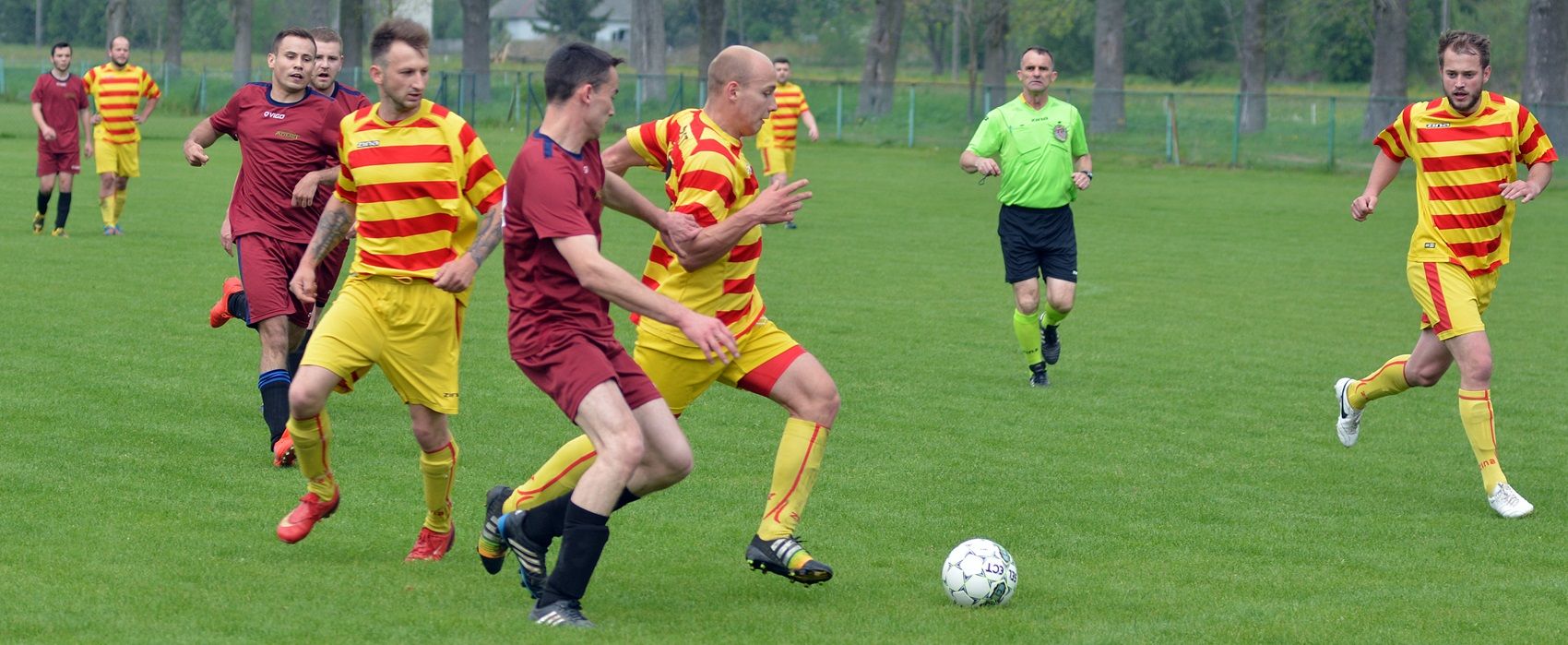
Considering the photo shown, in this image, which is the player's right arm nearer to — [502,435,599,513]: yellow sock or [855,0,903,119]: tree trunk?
[502,435,599,513]: yellow sock

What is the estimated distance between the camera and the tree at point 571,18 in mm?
108562

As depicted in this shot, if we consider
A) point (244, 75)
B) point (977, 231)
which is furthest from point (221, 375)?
point (244, 75)

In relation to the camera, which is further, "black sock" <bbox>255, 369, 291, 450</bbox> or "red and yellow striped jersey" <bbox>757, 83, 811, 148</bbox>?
"red and yellow striped jersey" <bbox>757, 83, 811, 148</bbox>

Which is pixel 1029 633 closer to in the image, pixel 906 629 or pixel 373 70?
pixel 906 629

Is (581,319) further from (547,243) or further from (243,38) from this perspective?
(243,38)

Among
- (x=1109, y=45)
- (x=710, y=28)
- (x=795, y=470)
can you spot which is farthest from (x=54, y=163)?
(x=1109, y=45)

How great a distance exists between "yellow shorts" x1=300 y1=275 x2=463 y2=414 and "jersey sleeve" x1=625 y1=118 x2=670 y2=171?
876 mm

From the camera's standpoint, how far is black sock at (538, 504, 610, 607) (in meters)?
5.08

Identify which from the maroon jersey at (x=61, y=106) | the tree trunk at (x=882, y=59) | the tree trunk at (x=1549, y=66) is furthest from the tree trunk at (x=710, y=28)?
the maroon jersey at (x=61, y=106)

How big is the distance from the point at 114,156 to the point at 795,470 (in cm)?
1417

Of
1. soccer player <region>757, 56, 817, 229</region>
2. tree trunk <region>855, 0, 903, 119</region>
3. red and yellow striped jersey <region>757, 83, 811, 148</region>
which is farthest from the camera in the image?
tree trunk <region>855, 0, 903, 119</region>

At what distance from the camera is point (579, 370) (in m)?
5.16

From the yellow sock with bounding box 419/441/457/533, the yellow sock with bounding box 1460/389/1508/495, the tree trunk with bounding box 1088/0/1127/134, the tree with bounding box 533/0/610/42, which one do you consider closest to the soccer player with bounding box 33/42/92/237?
the yellow sock with bounding box 419/441/457/533

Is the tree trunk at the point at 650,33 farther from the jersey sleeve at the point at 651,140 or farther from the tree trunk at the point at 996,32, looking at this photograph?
the jersey sleeve at the point at 651,140
